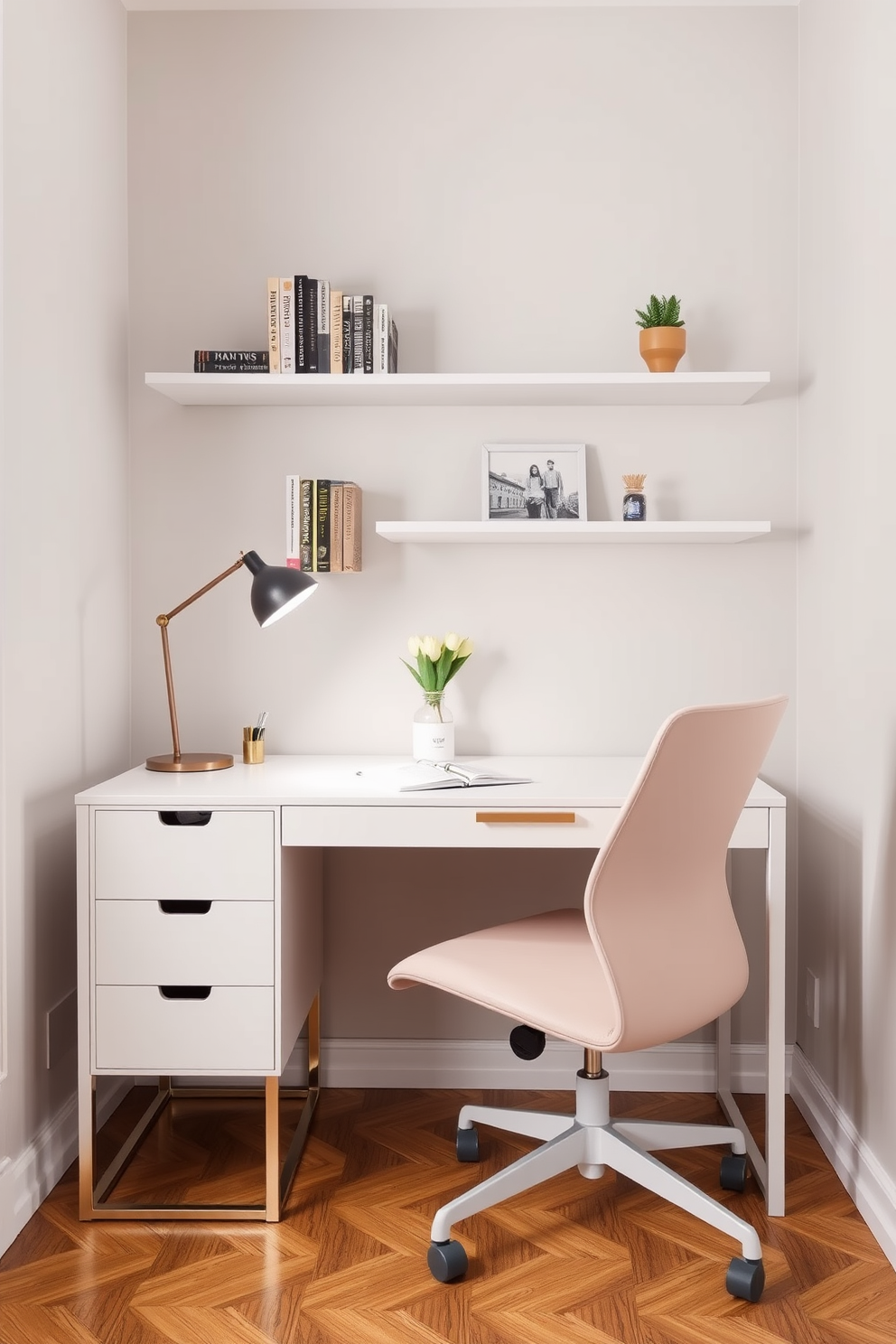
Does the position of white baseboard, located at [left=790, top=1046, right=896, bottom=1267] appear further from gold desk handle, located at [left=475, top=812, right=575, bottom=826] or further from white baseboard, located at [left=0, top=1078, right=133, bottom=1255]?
white baseboard, located at [left=0, top=1078, right=133, bottom=1255]

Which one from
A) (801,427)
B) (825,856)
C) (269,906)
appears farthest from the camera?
(801,427)

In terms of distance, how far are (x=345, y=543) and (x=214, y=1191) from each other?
141 centimetres

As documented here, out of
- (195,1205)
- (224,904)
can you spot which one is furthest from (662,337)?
(195,1205)

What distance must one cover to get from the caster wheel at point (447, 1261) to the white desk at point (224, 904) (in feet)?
1.21

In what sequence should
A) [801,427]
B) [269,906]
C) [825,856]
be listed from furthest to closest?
[801,427]
[825,856]
[269,906]

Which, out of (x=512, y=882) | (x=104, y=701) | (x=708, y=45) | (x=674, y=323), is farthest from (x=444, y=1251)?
(x=708, y=45)

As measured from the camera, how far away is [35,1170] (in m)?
2.04

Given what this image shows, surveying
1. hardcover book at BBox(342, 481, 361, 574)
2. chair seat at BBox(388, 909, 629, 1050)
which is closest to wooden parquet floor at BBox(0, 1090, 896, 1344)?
A: chair seat at BBox(388, 909, 629, 1050)

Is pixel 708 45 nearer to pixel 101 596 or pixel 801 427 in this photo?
pixel 801 427

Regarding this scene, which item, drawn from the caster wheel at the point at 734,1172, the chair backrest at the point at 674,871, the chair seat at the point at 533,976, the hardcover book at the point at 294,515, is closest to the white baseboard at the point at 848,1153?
the caster wheel at the point at 734,1172

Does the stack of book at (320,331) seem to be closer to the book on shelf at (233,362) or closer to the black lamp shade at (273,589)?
the book on shelf at (233,362)

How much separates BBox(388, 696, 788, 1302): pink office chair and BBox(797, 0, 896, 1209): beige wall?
32cm

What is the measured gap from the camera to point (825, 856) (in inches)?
91.7

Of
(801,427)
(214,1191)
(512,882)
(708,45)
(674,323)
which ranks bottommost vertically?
(214,1191)
